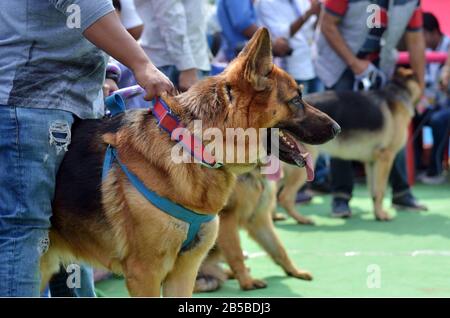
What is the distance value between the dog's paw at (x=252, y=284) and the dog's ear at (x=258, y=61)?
234 cm

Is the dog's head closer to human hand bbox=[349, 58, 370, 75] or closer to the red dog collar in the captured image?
the red dog collar

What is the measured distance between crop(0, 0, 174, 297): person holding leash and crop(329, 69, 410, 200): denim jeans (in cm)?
516

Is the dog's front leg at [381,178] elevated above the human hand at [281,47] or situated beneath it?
situated beneath

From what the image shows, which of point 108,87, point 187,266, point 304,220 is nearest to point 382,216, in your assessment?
point 304,220

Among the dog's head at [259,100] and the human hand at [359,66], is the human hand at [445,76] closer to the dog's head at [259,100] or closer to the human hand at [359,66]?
the human hand at [359,66]

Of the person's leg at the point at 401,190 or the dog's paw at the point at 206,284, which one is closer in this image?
the dog's paw at the point at 206,284

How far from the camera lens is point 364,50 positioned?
7910 mm

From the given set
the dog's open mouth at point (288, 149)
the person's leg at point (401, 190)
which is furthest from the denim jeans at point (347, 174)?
the dog's open mouth at point (288, 149)

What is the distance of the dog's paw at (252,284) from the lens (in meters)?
5.25

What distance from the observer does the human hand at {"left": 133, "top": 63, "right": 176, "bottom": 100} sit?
3.03 m

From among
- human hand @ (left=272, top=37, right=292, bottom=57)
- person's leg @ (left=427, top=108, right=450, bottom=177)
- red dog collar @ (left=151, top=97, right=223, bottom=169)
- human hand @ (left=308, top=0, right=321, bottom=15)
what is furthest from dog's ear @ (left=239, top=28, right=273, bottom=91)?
person's leg @ (left=427, top=108, right=450, bottom=177)

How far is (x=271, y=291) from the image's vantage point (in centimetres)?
524

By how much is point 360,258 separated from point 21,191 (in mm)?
3543
